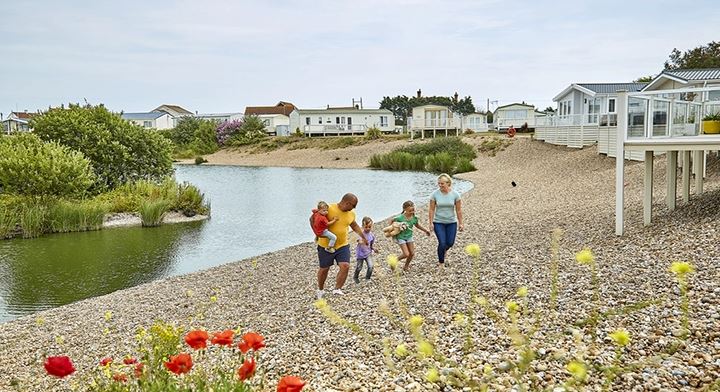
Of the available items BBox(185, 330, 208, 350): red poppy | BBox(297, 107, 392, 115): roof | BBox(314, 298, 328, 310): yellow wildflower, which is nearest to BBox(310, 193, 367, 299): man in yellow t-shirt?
BBox(314, 298, 328, 310): yellow wildflower

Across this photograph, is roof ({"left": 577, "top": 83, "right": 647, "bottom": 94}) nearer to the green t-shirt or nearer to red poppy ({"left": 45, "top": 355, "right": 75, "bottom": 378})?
the green t-shirt

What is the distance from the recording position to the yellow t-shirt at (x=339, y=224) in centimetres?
791

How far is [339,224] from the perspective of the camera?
7.97 metres

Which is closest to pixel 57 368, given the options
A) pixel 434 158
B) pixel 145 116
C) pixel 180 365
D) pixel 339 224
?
pixel 180 365

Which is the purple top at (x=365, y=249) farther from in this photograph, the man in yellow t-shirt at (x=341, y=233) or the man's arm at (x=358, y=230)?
the man in yellow t-shirt at (x=341, y=233)

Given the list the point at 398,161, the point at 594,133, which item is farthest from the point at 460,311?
the point at 398,161

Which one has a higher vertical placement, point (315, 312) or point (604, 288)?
point (604, 288)

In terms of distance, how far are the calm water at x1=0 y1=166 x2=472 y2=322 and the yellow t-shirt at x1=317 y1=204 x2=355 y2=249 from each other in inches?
253

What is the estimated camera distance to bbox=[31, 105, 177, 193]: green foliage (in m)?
26.1

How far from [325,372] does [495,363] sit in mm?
1475

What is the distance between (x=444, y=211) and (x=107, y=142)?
869 inches

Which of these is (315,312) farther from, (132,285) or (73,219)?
(73,219)

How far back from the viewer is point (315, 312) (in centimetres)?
744

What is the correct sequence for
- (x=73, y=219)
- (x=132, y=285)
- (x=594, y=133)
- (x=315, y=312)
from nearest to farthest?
1. (x=315, y=312)
2. (x=132, y=285)
3. (x=73, y=219)
4. (x=594, y=133)
